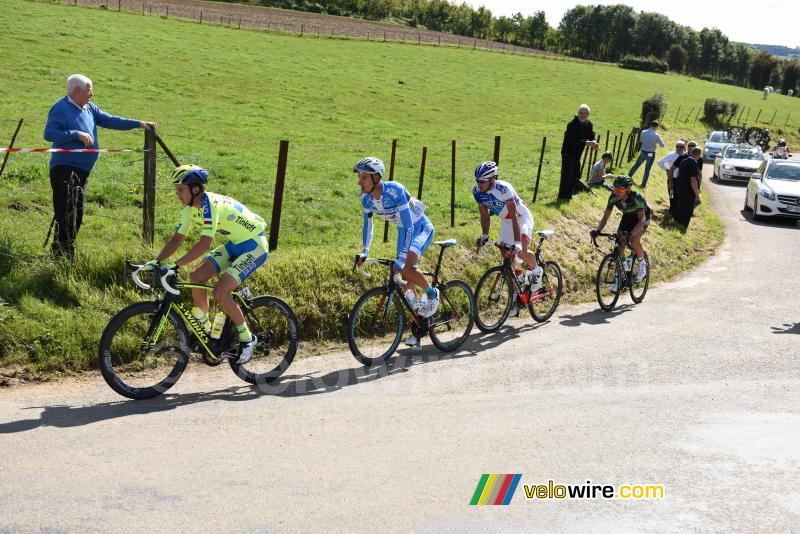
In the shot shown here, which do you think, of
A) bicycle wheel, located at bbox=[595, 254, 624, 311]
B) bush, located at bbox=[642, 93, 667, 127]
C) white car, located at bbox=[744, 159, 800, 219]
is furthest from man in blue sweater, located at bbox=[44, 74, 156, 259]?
bush, located at bbox=[642, 93, 667, 127]

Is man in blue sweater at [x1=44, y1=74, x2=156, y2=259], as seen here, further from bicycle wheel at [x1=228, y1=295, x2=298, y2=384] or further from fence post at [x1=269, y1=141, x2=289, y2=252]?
bicycle wheel at [x1=228, y1=295, x2=298, y2=384]

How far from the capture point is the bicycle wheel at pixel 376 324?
8.70 m

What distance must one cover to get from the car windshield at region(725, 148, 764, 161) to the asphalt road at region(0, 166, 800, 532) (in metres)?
24.6

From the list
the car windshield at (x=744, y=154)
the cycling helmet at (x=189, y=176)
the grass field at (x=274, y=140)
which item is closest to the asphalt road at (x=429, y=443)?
the grass field at (x=274, y=140)

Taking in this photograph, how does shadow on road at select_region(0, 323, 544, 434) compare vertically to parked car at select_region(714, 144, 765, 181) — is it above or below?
below

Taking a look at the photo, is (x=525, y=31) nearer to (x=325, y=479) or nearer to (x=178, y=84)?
(x=178, y=84)

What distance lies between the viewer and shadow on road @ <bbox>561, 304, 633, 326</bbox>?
11211mm

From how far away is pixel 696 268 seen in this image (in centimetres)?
1559

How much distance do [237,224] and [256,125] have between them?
23088mm

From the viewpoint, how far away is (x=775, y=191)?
70.2 ft

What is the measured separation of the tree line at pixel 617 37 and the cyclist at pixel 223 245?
383 feet

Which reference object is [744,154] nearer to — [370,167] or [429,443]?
[370,167]

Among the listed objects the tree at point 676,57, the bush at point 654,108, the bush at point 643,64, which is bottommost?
the bush at point 654,108

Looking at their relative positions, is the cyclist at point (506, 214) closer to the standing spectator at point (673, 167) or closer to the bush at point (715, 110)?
the standing spectator at point (673, 167)
